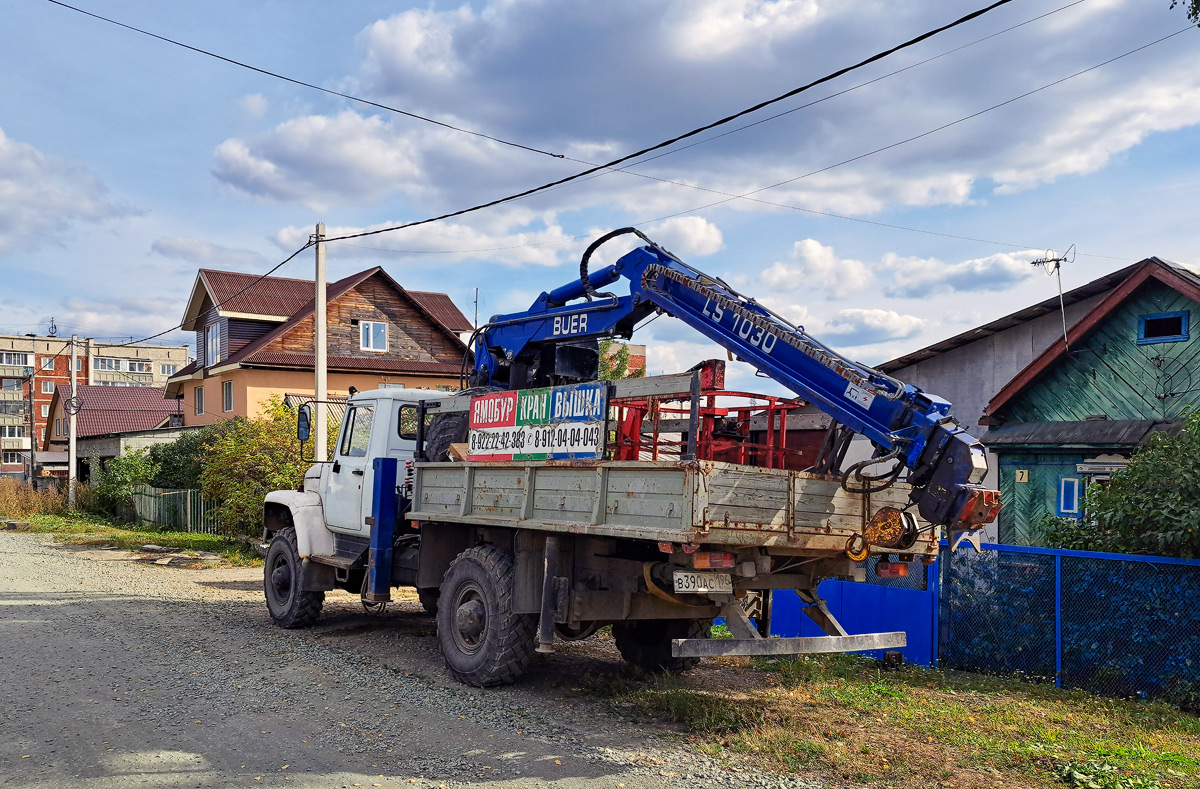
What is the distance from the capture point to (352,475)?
11.2 meters

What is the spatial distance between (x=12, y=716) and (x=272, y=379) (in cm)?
2781

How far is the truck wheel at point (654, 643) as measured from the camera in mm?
9508

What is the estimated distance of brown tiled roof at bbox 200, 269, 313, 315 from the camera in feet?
119

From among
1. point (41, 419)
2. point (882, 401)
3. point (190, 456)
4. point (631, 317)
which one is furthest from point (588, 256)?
point (41, 419)

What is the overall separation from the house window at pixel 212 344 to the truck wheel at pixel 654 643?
1199 inches

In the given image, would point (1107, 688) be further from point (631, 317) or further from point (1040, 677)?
point (631, 317)

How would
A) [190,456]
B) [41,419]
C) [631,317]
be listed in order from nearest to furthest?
[631,317] → [190,456] → [41,419]

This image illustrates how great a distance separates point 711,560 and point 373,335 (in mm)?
30480

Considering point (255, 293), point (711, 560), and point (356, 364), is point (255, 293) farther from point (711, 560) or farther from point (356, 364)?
point (711, 560)

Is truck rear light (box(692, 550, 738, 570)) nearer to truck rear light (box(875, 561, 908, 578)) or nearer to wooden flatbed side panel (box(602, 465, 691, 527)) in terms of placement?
wooden flatbed side panel (box(602, 465, 691, 527))

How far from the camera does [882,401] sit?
22.9ft

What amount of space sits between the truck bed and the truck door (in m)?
2.90

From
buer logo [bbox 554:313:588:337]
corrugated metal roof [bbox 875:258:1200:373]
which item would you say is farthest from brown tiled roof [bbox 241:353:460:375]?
buer logo [bbox 554:313:588:337]

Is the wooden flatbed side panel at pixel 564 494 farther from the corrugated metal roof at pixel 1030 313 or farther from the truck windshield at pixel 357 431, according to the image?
the corrugated metal roof at pixel 1030 313
